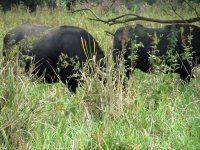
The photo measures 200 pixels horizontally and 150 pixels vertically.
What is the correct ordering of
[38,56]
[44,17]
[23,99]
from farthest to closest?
[44,17] → [38,56] → [23,99]

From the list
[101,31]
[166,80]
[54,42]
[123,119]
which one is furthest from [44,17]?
[123,119]

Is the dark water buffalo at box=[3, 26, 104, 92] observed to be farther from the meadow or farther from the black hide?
the meadow

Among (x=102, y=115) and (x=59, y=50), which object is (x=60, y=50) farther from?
(x=102, y=115)

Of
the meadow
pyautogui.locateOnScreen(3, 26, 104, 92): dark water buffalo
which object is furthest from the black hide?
the meadow

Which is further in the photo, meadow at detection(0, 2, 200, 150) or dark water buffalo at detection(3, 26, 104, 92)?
dark water buffalo at detection(3, 26, 104, 92)

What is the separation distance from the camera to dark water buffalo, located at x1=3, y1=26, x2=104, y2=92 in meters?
7.44

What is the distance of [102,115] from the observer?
530 centimetres

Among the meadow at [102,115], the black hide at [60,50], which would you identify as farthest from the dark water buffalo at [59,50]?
the meadow at [102,115]

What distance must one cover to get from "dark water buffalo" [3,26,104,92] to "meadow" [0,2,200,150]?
122 centimetres

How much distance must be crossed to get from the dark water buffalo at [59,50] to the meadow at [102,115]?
4.01ft

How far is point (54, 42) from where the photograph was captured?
779cm

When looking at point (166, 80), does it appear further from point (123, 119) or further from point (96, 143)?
point (96, 143)

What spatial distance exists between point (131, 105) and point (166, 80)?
3.27ft

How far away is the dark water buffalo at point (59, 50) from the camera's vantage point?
24.4 ft
